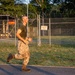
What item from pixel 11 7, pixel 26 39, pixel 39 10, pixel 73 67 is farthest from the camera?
pixel 39 10

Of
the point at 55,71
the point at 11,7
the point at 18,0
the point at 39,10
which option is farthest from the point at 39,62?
the point at 39,10

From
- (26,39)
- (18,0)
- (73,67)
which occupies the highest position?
(18,0)

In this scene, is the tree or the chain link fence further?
the tree

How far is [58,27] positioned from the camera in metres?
35.6

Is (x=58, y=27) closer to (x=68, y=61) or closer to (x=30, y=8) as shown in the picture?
(x=68, y=61)

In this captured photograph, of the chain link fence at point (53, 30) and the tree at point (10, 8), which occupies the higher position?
the tree at point (10, 8)

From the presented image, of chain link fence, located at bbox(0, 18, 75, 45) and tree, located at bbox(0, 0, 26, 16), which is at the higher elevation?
tree, located at bbox(0, 0, 26, 16)

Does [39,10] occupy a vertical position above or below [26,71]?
above

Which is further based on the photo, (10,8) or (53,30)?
(10,8)

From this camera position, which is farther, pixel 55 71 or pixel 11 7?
pixel 11 7

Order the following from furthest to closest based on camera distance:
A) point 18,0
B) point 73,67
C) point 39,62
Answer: point 18,0 → point 39,62 → point 73,67

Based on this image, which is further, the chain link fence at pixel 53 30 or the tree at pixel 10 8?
the tree at pixel 10 8

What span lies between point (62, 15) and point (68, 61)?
147 feet

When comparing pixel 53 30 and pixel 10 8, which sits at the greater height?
pixel 10 8
